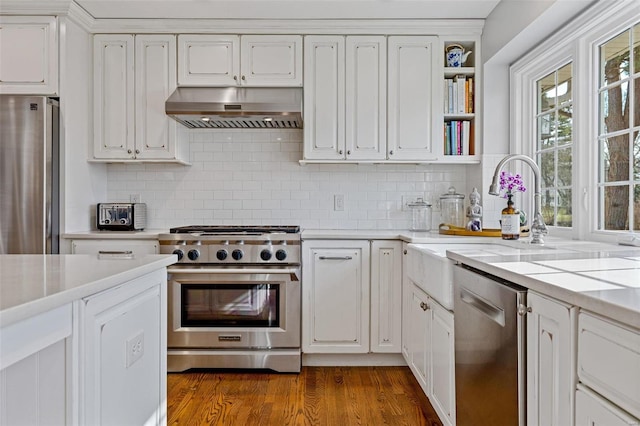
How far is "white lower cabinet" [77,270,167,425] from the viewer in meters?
1.08

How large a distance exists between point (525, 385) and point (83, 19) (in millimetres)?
3405

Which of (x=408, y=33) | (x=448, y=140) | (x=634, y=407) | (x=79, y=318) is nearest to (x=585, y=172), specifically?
(x=448, y=140)

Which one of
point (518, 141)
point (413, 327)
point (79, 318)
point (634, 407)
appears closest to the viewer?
point (634, 407)

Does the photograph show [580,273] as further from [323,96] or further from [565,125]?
[323,96]

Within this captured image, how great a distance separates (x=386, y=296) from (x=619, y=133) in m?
1.62

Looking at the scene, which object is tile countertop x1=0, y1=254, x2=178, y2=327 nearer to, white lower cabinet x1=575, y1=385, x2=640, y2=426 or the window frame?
white lower cabinet x1=575, y1=385, x2=640, y2=426

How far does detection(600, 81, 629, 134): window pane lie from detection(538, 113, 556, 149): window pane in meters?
0.45

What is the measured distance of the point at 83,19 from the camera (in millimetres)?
3010

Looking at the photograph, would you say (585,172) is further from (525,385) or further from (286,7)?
(286,7)

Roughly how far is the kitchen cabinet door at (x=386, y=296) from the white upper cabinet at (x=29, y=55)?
2454 millimetres

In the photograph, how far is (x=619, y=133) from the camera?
2.12 m

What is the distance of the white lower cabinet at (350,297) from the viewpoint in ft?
9.56

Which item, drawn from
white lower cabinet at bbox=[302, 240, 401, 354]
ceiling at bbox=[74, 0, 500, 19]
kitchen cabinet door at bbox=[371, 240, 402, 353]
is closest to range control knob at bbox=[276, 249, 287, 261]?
white lower cabinet at bbox=[302, 240, 401, 354]

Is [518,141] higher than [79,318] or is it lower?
higher
